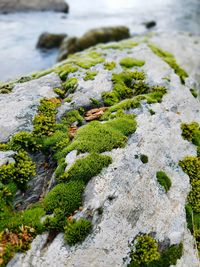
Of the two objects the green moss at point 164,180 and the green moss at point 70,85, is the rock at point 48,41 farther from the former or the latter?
the green moss at point 164,180

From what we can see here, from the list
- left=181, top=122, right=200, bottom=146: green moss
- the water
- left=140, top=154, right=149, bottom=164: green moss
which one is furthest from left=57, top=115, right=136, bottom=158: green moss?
the water

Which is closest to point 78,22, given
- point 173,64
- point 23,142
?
point 173,64

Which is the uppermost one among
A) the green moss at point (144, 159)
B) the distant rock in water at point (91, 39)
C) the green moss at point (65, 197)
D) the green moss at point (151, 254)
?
the green moss at point (144, 159)

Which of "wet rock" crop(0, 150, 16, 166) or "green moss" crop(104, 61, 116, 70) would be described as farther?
"green moss" crop(104, 61, 116, 70)

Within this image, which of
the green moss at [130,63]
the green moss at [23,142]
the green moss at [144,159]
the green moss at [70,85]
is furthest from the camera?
the green moss at [130,63]

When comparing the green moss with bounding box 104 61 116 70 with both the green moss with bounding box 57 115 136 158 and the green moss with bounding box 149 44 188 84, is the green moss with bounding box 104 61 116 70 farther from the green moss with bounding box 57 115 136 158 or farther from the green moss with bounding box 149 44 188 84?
the green moss with bounding box 57 115 136 158

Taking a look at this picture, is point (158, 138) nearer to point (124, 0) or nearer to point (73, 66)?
point (73, 66)

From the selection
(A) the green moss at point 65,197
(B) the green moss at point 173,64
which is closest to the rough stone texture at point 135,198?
(A) the green moss at point 65,197
